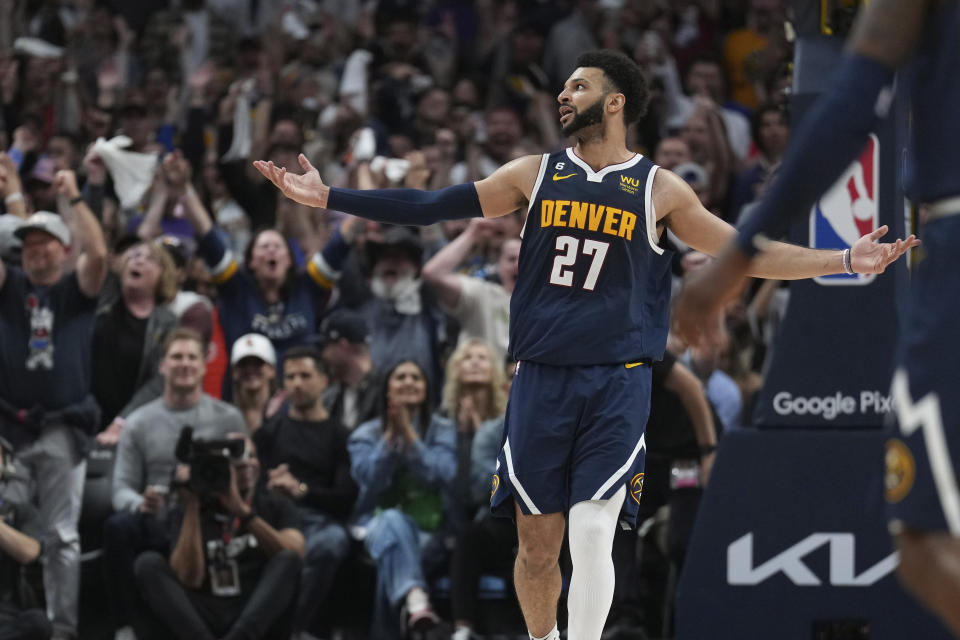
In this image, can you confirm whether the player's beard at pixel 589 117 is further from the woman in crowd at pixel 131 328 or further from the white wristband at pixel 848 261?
the woman in crowd at pixel 131 328

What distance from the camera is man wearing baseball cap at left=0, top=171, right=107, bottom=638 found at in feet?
26.4

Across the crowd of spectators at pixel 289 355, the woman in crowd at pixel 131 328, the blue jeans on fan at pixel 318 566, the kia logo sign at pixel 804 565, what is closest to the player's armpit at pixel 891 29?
the kia logo sign at pixel 804 565

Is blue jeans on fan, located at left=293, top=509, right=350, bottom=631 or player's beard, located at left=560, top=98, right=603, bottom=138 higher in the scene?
player's beard, located at left=560, top=98, right=603, bottom=138

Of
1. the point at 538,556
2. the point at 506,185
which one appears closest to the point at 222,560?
the point at 538,556

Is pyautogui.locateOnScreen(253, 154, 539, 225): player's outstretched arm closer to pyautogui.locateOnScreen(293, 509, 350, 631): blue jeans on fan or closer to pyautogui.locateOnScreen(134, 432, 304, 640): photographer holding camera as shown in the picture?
pyautogui.locateOnScreen(134, 432, 304, 640): photographer holding camera

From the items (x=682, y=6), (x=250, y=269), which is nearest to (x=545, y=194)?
(x=250, y=269)

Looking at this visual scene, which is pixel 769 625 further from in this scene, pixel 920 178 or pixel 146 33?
pixel 146 33

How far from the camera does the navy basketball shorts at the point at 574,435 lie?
5.11 metres

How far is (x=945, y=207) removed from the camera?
288 cm

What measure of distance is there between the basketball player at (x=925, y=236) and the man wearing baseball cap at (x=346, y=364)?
242 inches

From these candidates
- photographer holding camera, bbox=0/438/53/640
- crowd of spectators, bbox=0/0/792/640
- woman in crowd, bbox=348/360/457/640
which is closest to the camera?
photographer holding camera, bbox=0/438/53/640

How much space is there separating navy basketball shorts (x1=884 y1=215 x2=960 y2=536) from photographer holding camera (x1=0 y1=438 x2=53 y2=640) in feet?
18.4

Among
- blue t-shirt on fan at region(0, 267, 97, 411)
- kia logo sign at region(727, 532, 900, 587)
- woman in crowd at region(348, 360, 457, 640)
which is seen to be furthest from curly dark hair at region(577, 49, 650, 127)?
blue t-shirt on fan at region(0, 267, 97, 411)

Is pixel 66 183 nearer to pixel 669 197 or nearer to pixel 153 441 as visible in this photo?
pixel 153 441
